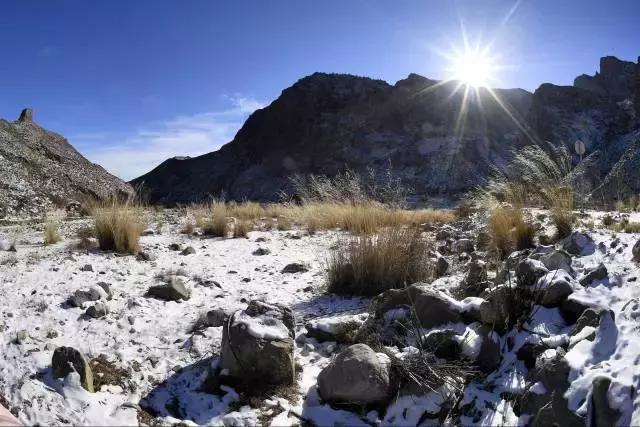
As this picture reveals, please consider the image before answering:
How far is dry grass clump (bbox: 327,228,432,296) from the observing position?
321 cm

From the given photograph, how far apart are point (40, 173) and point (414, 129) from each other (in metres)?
27.5

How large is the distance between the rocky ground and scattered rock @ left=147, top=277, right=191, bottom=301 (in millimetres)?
11

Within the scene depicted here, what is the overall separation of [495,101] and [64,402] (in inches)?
1460

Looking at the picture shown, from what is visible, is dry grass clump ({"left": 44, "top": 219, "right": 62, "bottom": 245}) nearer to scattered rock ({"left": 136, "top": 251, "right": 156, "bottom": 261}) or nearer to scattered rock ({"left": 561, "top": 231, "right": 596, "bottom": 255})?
scattered rock ({"left": 136, "top": 251, "right": 156, "bottom": 261})

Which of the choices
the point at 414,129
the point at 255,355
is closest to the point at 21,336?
the point at 255,355

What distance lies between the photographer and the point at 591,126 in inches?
1202

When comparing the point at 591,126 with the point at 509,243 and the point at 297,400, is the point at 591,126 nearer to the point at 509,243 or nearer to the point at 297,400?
the point at 509,243

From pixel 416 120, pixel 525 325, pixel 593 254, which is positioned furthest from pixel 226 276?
pixel 416 120

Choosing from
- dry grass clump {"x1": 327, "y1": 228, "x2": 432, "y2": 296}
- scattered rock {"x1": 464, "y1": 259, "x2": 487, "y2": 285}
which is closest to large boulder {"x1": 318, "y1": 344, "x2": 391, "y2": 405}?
scattered rock {"x1": 464, "y1": 259, "x2": 487, "y2": 285}

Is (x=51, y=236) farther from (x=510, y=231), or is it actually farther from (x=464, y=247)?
(x=510, y=231)

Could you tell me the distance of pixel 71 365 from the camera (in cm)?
182

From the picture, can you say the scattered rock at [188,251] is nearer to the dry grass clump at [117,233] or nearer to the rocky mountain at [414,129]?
the dry grass clump at [117,233]

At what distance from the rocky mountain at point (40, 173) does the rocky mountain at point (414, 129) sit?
57.9ft

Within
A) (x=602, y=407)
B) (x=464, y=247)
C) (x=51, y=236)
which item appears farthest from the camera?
(x=51, y=236)
